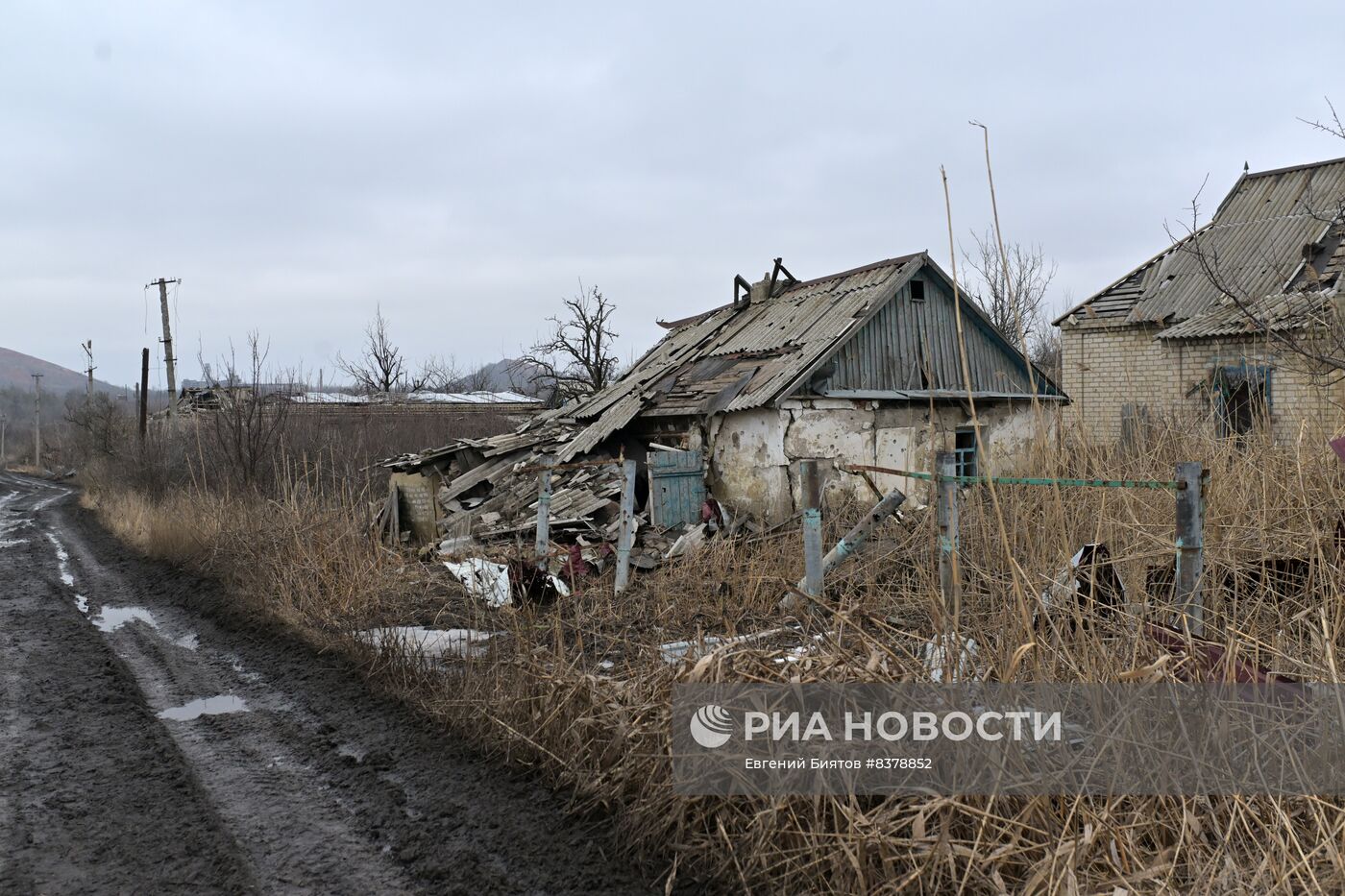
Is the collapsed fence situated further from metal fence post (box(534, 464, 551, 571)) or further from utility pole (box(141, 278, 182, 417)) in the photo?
utility pole (box(141, 278, 182, 417))

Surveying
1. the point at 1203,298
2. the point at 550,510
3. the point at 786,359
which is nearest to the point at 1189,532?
the point at 550,510

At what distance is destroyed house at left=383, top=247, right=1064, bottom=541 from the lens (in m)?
→ 12.8

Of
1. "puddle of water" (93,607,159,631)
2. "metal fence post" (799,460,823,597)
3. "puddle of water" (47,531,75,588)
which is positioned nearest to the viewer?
"metal fence post" (799,460,823,597)

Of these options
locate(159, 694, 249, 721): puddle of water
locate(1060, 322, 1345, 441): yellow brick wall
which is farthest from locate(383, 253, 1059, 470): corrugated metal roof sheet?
locate(159, 694, 249, 721): puddle of water

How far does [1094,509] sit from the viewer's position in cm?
477

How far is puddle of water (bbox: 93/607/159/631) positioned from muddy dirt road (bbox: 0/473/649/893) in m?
0.86

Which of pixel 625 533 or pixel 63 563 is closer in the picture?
pixel 625 533

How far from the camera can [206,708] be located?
6.29 metres

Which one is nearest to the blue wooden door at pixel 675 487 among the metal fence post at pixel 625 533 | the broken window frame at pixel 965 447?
the broken window frame at pixel 965 447

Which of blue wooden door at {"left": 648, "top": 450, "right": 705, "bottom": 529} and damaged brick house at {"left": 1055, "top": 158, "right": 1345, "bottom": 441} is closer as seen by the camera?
blue wooden door at {"left": 648, "top": 450, "right": 705, "bottom": 529}

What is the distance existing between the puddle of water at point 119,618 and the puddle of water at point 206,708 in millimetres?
3210

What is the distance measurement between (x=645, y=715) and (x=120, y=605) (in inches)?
346

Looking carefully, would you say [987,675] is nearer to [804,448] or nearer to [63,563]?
[804,448]

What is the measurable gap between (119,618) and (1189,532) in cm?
1022
